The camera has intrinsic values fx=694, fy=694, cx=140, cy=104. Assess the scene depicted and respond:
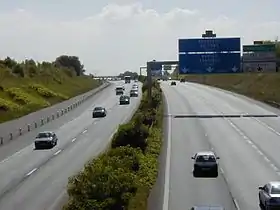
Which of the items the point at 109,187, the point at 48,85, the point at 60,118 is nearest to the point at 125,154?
the point at 109,187

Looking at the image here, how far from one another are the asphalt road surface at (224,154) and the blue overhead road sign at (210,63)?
5.29 metres

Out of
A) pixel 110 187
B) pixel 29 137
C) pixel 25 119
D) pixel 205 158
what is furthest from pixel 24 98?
pixel 110 187

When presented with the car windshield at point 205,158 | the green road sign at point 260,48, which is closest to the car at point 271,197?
the car windshield at point 205,158

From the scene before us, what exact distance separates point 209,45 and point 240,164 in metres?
25.3

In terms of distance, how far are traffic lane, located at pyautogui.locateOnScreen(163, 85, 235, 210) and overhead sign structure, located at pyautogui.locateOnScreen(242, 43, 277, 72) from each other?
9.81 meters

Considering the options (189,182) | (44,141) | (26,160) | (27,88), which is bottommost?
(26,160)

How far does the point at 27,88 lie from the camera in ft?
370

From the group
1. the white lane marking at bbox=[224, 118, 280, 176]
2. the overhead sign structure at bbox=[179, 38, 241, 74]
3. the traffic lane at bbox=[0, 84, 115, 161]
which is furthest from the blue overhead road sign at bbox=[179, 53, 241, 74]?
the traffic lane at bbox=[0, 84, 115, 161]

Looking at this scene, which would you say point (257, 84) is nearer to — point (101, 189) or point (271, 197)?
point (271, 197)

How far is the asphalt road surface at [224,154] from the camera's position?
99.3ft

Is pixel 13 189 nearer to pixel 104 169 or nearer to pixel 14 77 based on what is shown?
pixel 104 169


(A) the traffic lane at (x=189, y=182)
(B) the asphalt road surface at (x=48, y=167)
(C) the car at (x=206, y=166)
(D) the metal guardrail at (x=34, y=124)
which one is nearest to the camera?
(A) the traffic lane at (x=189, y=182)

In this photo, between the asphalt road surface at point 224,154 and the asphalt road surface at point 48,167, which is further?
the asphalt road surface at point 48,167

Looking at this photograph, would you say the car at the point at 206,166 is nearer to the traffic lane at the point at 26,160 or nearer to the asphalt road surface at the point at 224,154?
the asphalt road surface at the point at 224,154
